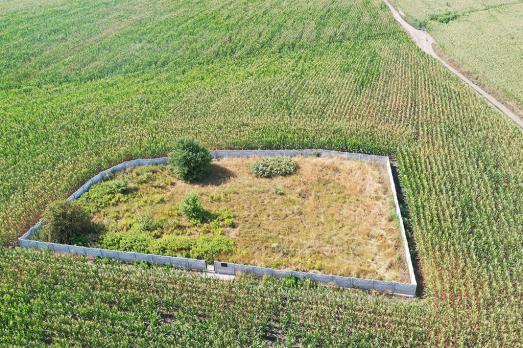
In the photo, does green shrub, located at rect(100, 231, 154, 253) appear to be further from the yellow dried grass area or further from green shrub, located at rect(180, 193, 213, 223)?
green shrub, located at rect(180, 193, 213, 223)

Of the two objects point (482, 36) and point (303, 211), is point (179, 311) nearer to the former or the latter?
point (303, 211)

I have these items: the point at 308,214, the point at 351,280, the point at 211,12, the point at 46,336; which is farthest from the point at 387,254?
the point at 211,12

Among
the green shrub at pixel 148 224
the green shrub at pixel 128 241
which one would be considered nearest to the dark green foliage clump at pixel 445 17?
the green shrub at pixel 148 224

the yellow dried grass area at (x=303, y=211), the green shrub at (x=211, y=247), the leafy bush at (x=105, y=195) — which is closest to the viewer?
the yellow dried grass area at (x=303, y=211)

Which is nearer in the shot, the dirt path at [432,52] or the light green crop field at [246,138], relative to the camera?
the light green crop field at [246,138]

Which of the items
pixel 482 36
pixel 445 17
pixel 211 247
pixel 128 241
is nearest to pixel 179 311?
pixel 211 247

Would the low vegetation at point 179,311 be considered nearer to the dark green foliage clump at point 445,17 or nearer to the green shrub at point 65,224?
the green shrub at point 65,224

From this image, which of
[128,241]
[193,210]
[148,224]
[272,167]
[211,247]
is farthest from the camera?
[272,167]
